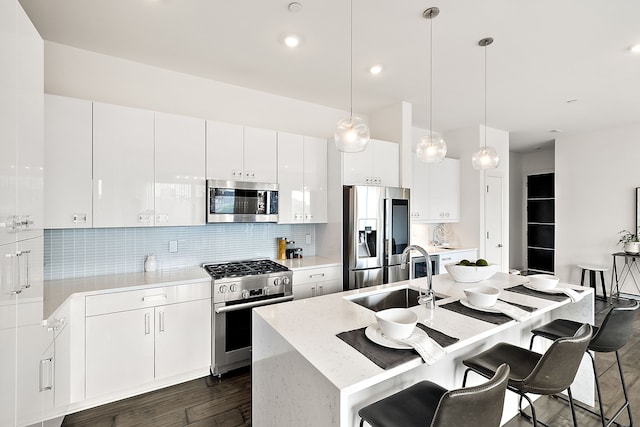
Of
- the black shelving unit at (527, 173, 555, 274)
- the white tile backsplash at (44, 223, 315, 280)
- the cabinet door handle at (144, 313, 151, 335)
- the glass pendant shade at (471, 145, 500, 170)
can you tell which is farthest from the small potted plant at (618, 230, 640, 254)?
the cabinet door handle at (144, 313, 151, 335)

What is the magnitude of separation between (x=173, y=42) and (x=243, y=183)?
51.2 inches

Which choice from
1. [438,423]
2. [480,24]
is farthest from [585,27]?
[438,423]

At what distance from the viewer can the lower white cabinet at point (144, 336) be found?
88.6 inches

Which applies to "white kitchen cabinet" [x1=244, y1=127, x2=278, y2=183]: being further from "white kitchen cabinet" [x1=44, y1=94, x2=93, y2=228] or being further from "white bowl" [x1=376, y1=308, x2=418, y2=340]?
"white bowl" [x1=376, y1=308, x2=418, y2=340]

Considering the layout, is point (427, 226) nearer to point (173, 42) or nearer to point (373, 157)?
point (373, 157)

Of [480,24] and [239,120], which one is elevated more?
[480,24]

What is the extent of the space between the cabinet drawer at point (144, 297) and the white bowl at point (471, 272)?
2.06 metres

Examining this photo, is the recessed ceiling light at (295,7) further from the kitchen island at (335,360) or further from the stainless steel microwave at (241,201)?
the kitchen island at (335,360)

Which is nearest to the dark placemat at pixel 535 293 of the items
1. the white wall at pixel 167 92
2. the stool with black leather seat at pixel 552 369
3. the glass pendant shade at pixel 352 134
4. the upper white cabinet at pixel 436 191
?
the stool with black leather seat at pixel 552 369

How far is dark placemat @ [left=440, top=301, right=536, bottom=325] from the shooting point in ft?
5.48

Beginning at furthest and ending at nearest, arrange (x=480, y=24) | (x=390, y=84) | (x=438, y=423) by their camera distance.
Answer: (x=390, y=84) < (x=480, y=24) < (x=438, y=423)

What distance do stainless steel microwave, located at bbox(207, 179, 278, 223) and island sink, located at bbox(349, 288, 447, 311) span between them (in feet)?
4.70

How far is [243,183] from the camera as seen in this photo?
3.04m

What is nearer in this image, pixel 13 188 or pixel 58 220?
pixel 13 188
